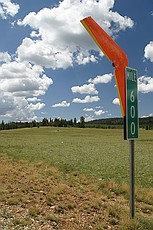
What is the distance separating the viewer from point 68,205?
7.82m

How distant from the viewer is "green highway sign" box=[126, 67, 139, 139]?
5668mm

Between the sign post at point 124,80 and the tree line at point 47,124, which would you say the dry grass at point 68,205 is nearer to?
the sign post at point 124,80

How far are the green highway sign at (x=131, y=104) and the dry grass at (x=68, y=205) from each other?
195 cm

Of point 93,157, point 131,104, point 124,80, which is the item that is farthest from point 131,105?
point 93,157

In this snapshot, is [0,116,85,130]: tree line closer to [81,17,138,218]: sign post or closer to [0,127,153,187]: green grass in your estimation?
[0,127,153,187]: green grass

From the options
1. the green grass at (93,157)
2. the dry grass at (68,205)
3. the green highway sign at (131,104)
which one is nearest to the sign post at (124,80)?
the green highway sign at (131,104)

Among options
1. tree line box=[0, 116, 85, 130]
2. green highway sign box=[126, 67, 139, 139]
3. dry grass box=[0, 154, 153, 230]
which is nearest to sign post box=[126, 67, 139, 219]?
green highway sign box=[126, 67, 139, 139]

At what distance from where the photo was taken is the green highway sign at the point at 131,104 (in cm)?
567

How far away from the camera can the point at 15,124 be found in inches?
6939

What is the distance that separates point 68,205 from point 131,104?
11.8ft

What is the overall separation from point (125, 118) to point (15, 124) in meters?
175

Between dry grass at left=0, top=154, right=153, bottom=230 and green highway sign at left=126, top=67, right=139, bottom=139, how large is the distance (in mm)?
1954

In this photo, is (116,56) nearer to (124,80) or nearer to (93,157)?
(124,80)

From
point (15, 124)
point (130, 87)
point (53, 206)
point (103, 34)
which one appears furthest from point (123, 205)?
point (15, 124)
